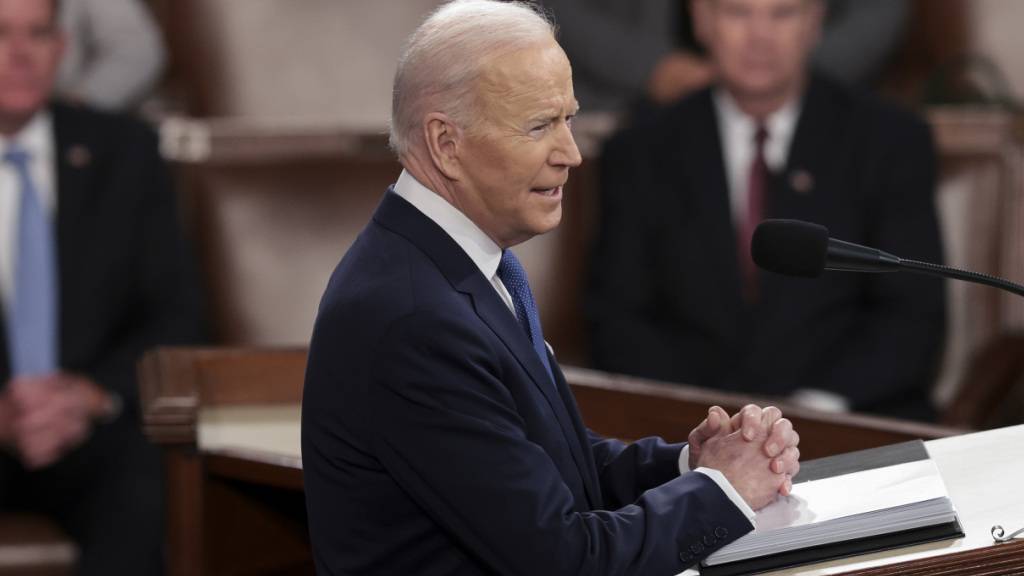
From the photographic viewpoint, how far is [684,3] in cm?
401

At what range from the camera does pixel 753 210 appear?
3.07 meters

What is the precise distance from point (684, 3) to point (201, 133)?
4.95 feet

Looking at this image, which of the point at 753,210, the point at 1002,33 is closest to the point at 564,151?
the point at 753,210

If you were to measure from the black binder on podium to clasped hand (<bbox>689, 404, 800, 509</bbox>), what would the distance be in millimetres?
18

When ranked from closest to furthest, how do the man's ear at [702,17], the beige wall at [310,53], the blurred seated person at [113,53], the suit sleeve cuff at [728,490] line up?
1. the suit sleeve cuff at [728,490]
2. the man's ear at [702,17]
3. the blurred seated person at [113,53]
4. the beige wall at [310,53]

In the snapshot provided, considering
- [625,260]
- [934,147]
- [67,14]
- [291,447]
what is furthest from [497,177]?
[67,14]

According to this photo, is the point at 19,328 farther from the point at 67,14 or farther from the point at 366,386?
the point at 366,386

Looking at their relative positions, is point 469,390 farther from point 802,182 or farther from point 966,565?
point 802,182

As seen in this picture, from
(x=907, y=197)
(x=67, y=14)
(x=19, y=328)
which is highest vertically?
(x=67, y=14)

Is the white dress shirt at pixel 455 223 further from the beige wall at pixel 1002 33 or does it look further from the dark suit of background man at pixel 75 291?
the beige wall at pixel 1002 33

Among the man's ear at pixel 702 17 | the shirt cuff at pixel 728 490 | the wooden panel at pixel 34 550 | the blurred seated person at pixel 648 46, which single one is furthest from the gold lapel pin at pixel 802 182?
the shirt cuff at pixel 728 490

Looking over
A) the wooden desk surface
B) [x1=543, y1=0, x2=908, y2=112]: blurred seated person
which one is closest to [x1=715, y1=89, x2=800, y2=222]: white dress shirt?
[x1=543, y1=0, x2=908, y2=112]: blurred seated person

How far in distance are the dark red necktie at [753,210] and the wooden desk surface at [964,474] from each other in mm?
1288

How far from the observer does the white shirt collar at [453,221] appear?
54.3 inches
